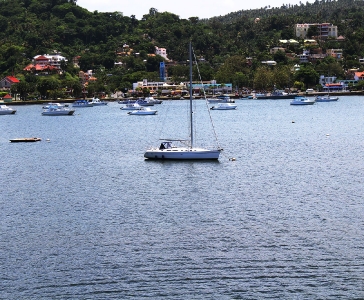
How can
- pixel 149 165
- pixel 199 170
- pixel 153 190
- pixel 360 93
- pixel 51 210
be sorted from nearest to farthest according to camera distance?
pixel 51 210, pixel 153 190, pixel 199 170, pixel 149 165, pixel 360 93

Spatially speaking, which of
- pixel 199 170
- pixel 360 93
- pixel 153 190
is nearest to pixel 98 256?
pixel 153 190

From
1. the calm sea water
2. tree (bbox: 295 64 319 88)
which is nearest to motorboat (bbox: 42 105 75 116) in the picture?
the calm sea water

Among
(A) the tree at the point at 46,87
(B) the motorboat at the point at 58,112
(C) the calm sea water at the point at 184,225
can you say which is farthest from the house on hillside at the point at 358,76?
(C) the calm sea water at the point at 184,225

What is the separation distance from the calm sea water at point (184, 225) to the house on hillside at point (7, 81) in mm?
124076

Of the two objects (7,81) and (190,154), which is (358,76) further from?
(190,154)

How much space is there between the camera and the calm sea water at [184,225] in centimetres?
2425

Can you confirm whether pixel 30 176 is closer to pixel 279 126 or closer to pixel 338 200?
pixel 338 200

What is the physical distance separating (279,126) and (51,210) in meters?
53.1

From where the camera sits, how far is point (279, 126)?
85562mm

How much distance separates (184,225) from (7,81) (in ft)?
516

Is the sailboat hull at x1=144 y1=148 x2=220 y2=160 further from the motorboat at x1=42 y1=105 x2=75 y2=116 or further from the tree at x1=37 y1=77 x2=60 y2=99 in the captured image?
the tree at x1=37 y1=77 x2=60 y2=99

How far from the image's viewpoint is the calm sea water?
24.2 m

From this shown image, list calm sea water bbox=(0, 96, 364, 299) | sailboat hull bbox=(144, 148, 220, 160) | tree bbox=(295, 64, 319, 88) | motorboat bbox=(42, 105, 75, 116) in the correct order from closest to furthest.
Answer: calm sea water bbox=(0, 96, 364, 299) < sailboat hull bbox=(144, 148, 220, 160) < motorboat bbox=(42, 105, 75, 116) < tree bbox=(295, 64, 319, 88)

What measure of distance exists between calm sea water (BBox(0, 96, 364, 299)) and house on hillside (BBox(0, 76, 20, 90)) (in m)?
124
